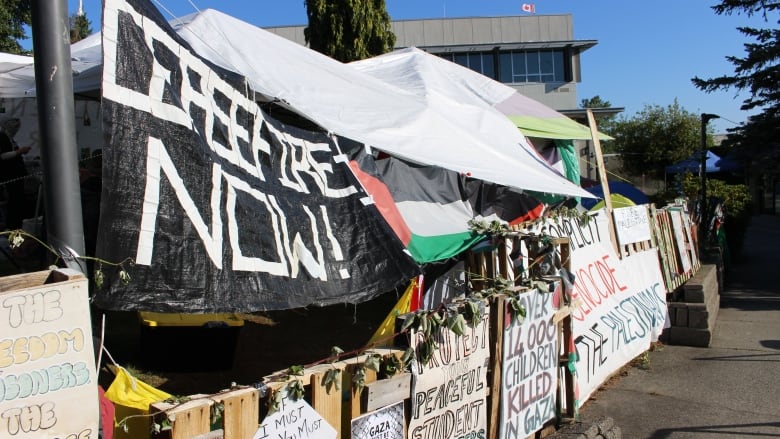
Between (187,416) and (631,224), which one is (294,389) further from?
(631,224)

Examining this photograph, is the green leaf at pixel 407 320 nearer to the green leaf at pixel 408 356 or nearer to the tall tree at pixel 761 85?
the green leaf at pixel 408 356

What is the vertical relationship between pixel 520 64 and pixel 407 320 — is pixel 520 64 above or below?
above

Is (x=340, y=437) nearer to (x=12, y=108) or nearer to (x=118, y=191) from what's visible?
(x=118, y=191)

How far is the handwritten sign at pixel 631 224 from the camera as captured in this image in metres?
8.03

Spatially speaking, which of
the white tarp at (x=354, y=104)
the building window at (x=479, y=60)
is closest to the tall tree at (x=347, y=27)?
the white tarp at (x=354, y=104)

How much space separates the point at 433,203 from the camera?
7891 millimetres

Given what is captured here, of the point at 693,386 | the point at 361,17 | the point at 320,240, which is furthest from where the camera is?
the point at 361,17

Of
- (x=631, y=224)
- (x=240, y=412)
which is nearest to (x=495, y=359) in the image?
(x=240, y=412)

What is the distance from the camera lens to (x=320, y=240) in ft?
15.1

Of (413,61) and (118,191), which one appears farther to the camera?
(413,61)

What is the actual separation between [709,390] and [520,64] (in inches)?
1353

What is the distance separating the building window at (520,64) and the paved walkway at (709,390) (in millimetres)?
30028

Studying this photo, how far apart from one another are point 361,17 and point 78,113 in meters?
7.50

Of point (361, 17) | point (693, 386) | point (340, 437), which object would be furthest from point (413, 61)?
point (340, 437)
